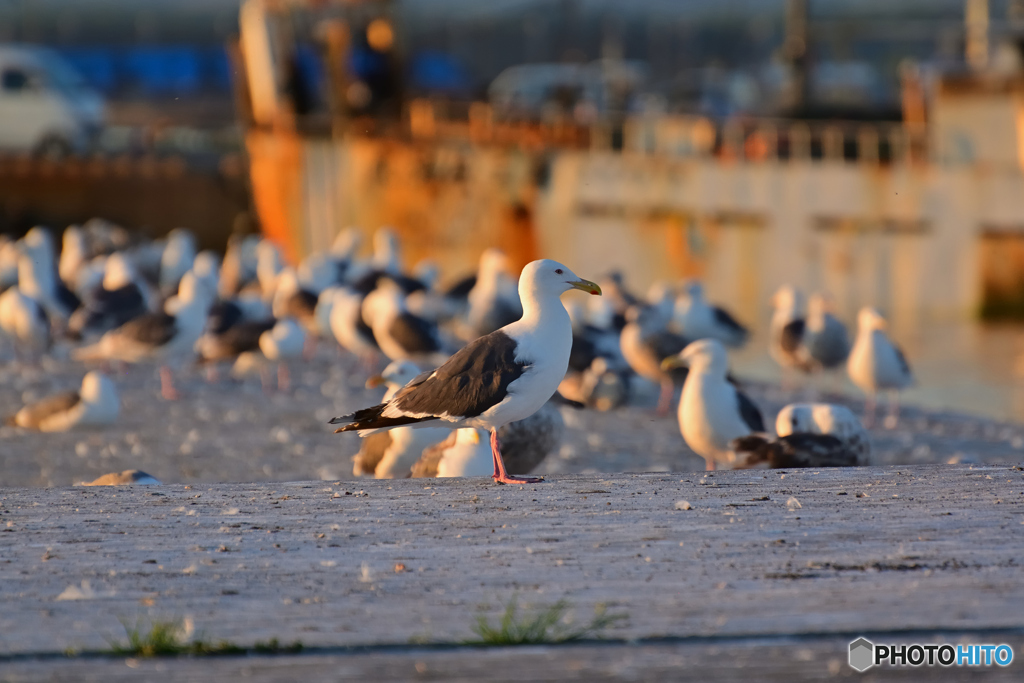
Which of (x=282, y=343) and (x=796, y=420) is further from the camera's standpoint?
(x=282, y=343)

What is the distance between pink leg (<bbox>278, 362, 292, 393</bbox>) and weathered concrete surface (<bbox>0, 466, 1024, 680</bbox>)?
9076 millimetres

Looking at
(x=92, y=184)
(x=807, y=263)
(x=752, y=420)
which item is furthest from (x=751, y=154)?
(x=92, y=184)

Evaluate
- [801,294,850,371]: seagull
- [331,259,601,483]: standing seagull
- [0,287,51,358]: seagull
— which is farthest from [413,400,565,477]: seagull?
[0,287,51,358]: seagull

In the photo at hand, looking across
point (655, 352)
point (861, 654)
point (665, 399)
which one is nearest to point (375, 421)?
point (861, 654)

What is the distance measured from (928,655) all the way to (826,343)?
1145 cm

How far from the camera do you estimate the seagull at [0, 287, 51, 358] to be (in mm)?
15367

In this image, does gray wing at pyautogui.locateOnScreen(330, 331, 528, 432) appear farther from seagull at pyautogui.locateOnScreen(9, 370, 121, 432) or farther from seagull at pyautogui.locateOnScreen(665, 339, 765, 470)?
seagull at pyautogui.locateOnScreen(9, 370, 121, 432)

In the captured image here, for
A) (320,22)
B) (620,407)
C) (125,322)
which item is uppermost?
(320,22)

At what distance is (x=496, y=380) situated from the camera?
5.71 meters

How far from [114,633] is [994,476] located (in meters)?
3.33

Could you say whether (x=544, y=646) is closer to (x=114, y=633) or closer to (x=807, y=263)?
(x=114, y=633)

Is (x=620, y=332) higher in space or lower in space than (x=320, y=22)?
lower

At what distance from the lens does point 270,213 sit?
31250 mm

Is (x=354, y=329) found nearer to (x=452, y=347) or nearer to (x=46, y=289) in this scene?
(x=452, y=347)
